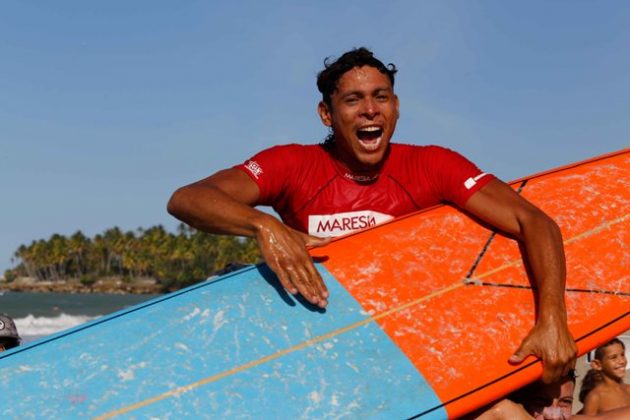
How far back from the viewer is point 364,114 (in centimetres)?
352

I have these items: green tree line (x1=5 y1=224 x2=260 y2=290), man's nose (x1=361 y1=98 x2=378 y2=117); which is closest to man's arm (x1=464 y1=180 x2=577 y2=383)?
man's nose (x1=361 y1=98 x2=378 y2=117)

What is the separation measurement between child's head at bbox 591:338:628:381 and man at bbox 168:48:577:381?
75.3 inches

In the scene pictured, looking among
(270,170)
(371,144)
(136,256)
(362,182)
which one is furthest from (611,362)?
(136,256)

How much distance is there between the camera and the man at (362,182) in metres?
3.19

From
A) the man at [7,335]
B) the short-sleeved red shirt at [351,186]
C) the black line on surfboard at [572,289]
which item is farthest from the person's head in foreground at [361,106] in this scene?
the man at [7,335]

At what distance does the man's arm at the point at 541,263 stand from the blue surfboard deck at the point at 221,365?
522 millimetres

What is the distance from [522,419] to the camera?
9.19 ft

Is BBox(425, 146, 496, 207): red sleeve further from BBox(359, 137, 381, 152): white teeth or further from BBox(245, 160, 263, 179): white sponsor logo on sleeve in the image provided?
BBox(245, 160, 263, 179): white sponsor logo on sleeve

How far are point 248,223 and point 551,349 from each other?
1.38 metres

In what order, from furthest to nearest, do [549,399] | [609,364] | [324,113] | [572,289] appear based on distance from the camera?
1. [609,364]
2. [324,113]
3. [572,289]
4. [549,399]

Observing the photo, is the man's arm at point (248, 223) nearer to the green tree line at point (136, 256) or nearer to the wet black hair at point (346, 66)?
the wet black hair at point (346, 66)

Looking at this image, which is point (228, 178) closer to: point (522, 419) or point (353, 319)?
point (353, 319)

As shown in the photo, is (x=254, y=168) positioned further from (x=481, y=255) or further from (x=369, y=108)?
(x=481, y=255)

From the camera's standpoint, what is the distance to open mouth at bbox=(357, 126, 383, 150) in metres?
3.55
